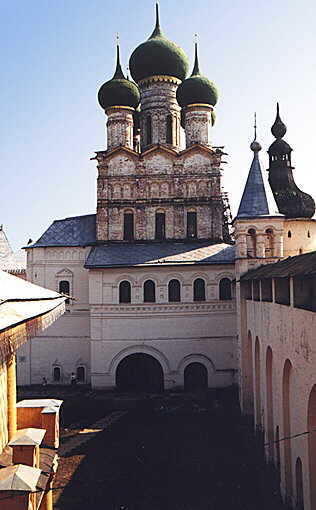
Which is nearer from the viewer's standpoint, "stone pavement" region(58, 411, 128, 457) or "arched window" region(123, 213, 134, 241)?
"stone pavement" region(58, 411, 128, 457)

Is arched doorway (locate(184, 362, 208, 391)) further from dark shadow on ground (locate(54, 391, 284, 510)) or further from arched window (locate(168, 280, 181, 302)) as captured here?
dark shadow on ground (locate(54, 391, 284, 510))

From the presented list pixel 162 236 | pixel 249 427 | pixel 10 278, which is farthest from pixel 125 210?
pixel 10 278

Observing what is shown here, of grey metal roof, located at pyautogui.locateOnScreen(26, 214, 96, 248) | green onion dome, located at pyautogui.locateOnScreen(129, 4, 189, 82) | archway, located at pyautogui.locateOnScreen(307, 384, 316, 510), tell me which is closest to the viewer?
archway, located at pyautogui.locateOnScreen(307, 384, 316, 510)

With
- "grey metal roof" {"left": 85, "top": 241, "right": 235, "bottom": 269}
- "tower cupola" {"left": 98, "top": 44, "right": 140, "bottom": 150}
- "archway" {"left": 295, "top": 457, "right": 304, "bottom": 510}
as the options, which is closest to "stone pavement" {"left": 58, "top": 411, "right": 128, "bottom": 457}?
"grey metal roof" {"left": 85, "top": 241, "right": 235, "bottom": 269}

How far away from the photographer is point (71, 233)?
89.7 feet

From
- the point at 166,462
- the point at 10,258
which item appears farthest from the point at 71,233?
the point at 166,462

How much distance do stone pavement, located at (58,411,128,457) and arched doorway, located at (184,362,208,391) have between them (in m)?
4.39

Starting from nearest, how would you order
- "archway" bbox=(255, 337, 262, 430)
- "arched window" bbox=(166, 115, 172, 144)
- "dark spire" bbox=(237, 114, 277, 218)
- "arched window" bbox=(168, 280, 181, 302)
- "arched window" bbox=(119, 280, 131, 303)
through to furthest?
"archway" bbox=(255, 337, 262, 430) → "dark spire" bbox=(237, 114, 277, 218) → "arched window" bbox=(168, 280, 181, 302) → "arched window" bbox=(119, 280, 131, 303) → "arched window" bbox=(166, 115, 172, 144)

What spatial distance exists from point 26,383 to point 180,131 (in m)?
16.1

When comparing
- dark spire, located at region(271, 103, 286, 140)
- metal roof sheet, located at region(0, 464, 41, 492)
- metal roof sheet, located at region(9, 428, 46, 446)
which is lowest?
metal roof sheet, located at region(0, 464, 41, 492)

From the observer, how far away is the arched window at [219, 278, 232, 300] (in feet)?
80.6

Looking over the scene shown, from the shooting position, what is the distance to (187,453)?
51.4ft

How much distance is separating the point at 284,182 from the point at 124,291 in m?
9.68

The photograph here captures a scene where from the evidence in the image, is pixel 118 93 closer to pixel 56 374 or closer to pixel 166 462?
pixel 56 374
